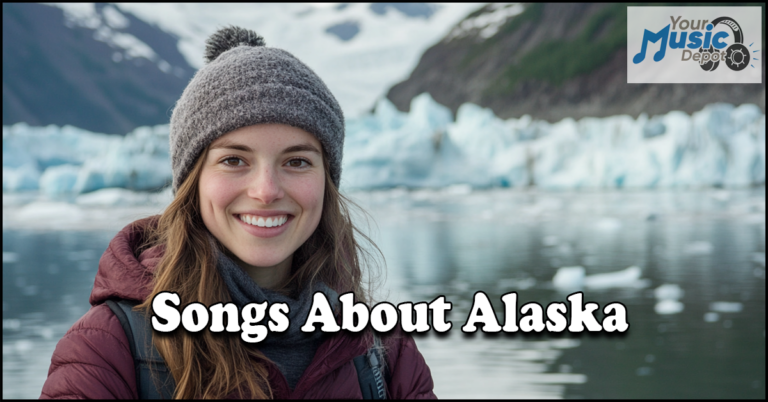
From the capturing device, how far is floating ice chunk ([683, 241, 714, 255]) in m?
9.31

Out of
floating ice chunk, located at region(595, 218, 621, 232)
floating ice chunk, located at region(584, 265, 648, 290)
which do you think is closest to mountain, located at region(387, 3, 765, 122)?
floating ice chunk, located at region(595, 218, 621, 232)

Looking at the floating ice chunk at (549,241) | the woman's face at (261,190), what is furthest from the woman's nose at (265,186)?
the floating ice chunk at (549,241)

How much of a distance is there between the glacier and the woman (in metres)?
16.4

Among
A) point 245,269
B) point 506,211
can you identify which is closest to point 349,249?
point 245,269

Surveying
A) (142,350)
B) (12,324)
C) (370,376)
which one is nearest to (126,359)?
(142,350)

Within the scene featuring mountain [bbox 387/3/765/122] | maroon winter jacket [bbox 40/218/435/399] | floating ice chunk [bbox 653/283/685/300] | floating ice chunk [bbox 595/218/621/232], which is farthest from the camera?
mountain [bbox 387/3/765/122]

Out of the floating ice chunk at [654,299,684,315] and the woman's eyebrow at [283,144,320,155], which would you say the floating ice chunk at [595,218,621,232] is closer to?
the floating ice chunk at [654,299,684,315]

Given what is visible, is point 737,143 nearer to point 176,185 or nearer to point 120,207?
point 120,207

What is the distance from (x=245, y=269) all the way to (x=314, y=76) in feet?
1.19

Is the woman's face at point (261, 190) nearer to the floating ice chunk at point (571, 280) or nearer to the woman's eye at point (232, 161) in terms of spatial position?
the woman's eye at point (232, 161)

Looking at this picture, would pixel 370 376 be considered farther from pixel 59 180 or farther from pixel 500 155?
pixel 59 180

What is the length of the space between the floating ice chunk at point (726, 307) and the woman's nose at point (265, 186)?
20.6 ft

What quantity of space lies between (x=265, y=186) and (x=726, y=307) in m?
6.51

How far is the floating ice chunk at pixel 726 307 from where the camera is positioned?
6343 millimetres
